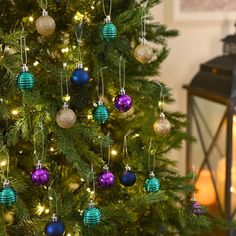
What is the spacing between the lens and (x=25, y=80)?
82cm

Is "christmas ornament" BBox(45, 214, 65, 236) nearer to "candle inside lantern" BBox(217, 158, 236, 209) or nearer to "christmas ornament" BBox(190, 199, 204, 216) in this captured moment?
"christmas ornament" BBox(190, 199, 204, 216)

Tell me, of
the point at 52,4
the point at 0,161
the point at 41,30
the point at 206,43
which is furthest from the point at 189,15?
the point at 0,161

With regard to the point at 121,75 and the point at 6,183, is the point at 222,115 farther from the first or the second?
the point at 6,183

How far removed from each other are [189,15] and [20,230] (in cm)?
101

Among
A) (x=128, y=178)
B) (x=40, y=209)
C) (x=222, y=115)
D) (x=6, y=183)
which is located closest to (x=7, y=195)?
(x=6, y=183)

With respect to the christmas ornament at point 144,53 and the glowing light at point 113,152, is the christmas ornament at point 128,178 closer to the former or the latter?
the glowing light at point 113,152

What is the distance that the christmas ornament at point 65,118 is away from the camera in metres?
0.84

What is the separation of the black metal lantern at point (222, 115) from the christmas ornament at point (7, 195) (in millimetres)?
688

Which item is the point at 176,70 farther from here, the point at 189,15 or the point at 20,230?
the point at 20,230

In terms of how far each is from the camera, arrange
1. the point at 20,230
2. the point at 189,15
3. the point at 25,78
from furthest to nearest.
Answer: the point at 189,15, the point at 20,230, the point at 25,78

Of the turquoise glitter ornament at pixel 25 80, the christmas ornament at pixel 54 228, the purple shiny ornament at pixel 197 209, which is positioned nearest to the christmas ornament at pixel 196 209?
the purple shiny ornament at pixel 197 209

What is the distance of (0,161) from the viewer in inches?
34.8

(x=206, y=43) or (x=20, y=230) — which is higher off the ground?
(x=206, y=43)

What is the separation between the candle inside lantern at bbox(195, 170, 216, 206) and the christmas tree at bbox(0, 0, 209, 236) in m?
0.29
